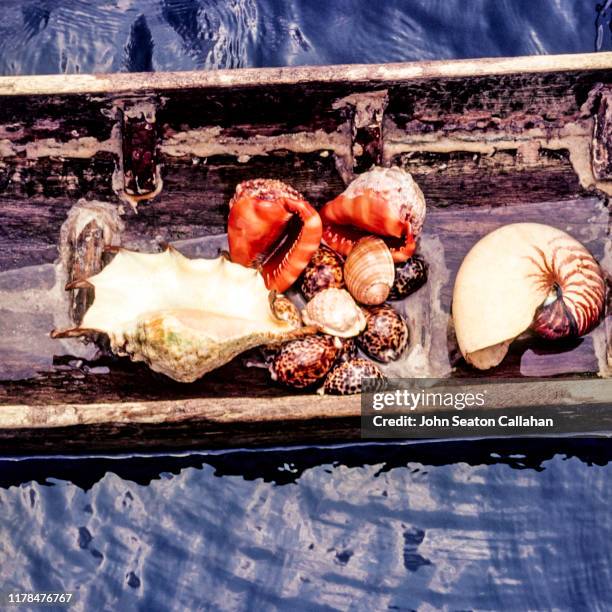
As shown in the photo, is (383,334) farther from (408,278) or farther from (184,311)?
(184,311)

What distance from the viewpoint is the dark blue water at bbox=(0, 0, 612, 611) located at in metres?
2.64

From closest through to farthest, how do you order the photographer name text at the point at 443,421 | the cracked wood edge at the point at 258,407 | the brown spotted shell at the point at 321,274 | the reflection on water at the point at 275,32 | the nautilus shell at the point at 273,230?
the cracked wood edge at the point at 258,407 → the photographer name text at the point at 443,421 → the nautilus shell at the point at 273,230 → the brown spotted shell at the point at 321,274 → the reflection on water at the point at 275,32

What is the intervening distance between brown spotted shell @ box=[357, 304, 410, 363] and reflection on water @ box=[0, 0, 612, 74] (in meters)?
1.61

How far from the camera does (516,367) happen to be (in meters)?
2.65

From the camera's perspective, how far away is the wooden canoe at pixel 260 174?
2.42m

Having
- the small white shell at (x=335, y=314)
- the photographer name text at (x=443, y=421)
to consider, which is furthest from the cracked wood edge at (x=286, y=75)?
the photographer name text at (x=443, y=421)

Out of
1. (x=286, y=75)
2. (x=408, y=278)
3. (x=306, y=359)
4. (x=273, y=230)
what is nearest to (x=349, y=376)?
(x=306, y=359)

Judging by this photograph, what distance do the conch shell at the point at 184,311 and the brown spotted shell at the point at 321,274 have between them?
0.20m

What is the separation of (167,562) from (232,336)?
1.02m

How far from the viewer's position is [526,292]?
2412 mm

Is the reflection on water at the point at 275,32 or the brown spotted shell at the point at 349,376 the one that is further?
the reflection on water at the point at 275,32

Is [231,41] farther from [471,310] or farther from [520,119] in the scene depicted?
[471,310]

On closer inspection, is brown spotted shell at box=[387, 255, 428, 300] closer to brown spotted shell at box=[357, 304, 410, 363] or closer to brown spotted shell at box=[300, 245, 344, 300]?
brown spotted shell at box=[357, 304, 410, 363]

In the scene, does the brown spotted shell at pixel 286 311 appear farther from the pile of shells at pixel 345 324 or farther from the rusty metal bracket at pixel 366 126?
the rusty metal bracket at pixel 366 126
